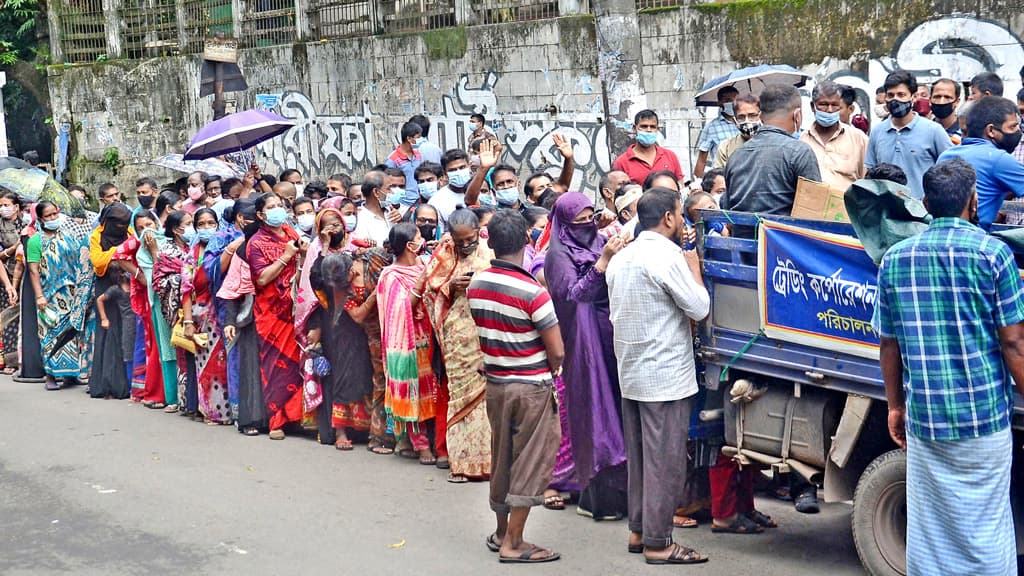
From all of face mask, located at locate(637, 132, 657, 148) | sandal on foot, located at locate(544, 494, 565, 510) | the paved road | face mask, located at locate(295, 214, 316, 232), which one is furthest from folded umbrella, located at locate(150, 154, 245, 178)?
sandal on foot, located at locate(544, 494, 565, 510)

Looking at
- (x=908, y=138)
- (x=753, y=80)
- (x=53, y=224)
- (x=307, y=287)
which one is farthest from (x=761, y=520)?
(x=53, y=224)

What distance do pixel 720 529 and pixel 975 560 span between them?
2.02 m

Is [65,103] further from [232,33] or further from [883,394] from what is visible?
[883,394]

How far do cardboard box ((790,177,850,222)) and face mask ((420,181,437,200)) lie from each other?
443 centimetres

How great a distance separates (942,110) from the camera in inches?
322

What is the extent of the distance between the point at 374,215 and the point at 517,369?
140 inches

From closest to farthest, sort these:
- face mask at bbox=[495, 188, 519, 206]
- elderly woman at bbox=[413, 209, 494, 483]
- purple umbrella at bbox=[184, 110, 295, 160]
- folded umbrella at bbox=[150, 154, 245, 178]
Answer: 1. elderly woman at bbox=[413, 209, 494, 483]
2. face mask at bbox=[495, 188, 519, 206]
3. purple umbrella at bbox=[184, 110, 295, 160]
4. folded umbrella at bbox=[150, 154, 245, 178]

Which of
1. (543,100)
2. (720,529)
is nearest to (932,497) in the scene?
(720,529)

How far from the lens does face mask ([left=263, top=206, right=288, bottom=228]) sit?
350 inches

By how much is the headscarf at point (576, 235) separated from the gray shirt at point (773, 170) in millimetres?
852

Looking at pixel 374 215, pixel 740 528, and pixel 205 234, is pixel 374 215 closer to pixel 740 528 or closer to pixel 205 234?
pixel 205 234

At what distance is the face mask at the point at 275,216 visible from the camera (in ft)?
29.2

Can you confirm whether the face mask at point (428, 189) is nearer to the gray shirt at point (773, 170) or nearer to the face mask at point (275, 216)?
the face mask at point (275, 216)

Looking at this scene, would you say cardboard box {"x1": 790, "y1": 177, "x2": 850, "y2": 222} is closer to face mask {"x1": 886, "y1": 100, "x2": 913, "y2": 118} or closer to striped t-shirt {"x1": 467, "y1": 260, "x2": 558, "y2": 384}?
striped t-shirt {"x1": 467, "y1": 260, "x2": 558, "y2": 384}
